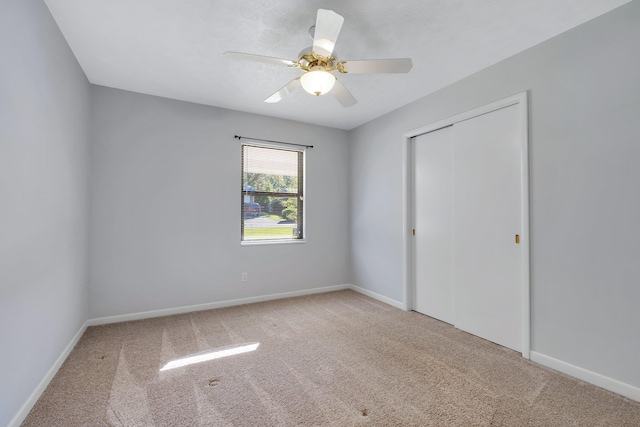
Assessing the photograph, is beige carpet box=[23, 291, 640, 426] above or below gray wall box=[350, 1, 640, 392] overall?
below

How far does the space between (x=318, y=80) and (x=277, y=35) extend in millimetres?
553

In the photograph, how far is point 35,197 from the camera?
1824mm

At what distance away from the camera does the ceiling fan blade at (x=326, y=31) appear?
154cm

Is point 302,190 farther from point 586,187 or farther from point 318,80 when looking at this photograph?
point 586,187

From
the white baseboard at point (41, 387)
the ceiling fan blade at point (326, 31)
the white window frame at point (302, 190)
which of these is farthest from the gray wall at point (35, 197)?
the white window frame at point (302, 190)

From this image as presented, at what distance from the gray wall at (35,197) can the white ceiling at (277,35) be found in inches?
13.3

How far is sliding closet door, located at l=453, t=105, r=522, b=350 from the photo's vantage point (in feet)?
8.30

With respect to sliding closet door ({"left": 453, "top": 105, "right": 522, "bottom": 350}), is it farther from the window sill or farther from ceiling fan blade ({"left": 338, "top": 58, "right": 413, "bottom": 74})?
the window sill

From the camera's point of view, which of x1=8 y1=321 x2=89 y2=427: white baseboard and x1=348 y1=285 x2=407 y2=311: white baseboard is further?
x1=348 y1=285 x2=407 y2=311: white baseboard

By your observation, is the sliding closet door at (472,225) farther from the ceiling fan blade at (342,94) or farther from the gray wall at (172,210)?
the gray wall at (172,210)

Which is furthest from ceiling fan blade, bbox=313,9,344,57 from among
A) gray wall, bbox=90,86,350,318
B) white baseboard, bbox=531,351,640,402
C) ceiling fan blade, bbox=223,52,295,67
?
white baseboard, bbox=531,351,640,402

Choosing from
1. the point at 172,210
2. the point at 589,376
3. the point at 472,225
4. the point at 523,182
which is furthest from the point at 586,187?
the point at 172,210

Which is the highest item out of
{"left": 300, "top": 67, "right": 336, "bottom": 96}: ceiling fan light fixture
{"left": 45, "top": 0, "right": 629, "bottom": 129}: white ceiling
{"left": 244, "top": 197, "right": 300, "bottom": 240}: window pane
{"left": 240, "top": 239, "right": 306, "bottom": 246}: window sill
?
{"left": 45, "top": 0, "right": 629, "bottom": 129}: white ceiling

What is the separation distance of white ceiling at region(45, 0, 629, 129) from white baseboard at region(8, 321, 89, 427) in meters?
2.53
